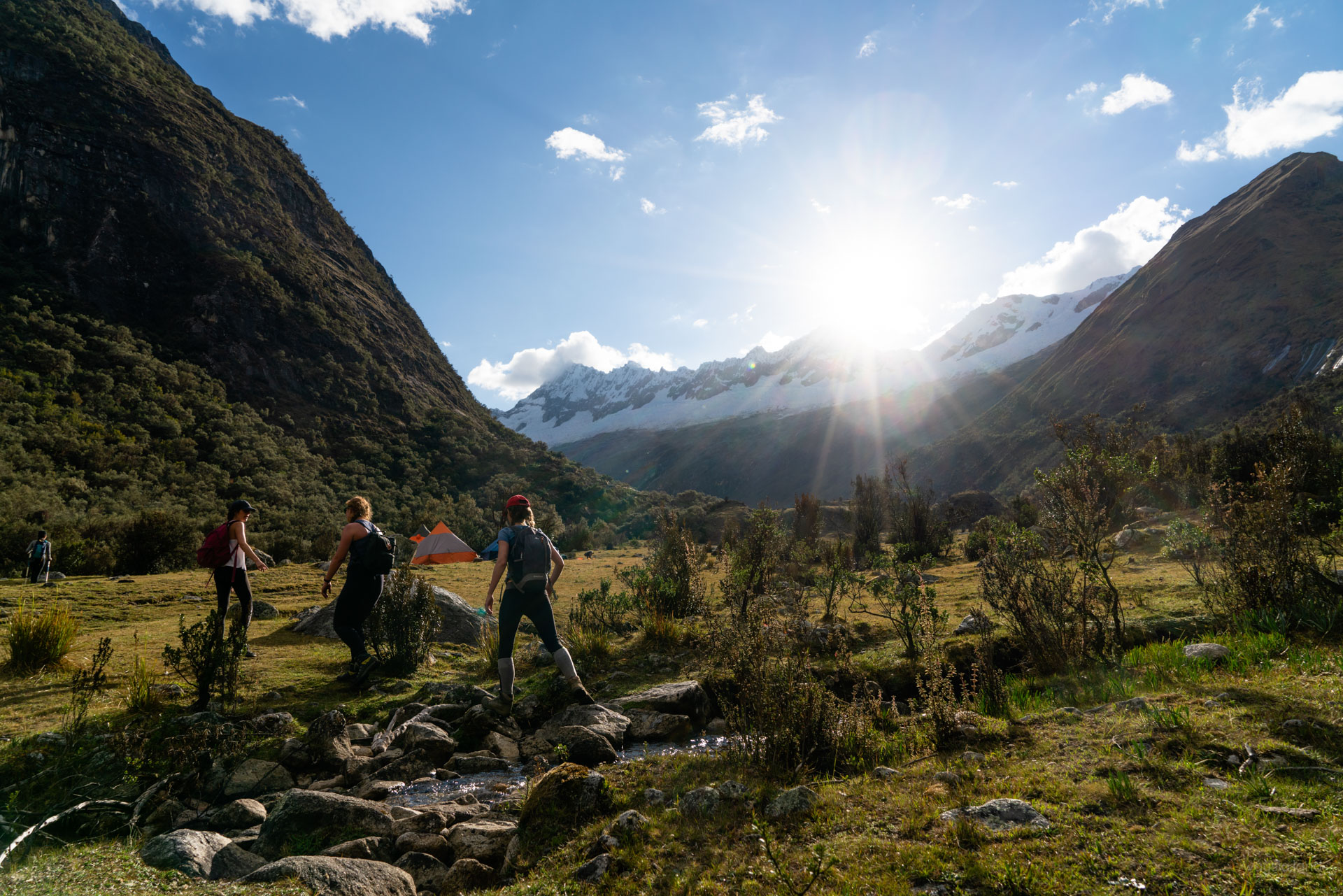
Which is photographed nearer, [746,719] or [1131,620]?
[746,719]

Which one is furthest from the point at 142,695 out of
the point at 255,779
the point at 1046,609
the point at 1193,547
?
the point at 1193,547

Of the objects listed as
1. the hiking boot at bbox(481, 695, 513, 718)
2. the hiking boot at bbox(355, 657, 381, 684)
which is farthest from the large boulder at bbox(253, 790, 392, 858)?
the hiking boot at bbox(355, 657, 381, 684)

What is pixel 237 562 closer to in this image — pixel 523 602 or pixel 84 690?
pixel 84 690

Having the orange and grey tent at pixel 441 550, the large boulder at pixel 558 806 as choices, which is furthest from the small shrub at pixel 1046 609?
the orange and grey tent at pixel 441 550

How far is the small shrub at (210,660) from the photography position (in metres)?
5.26

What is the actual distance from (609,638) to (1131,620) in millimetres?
6427

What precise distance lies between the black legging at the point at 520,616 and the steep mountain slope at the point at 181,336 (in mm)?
22591

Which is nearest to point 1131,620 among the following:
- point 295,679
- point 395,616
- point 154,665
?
point 395,616

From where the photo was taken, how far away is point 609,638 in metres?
8.42

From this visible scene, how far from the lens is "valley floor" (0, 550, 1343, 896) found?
7.82ft

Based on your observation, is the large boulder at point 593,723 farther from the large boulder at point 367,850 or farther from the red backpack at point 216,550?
the red backpack at point 216,550

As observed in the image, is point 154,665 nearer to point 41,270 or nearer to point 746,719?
point 746,719

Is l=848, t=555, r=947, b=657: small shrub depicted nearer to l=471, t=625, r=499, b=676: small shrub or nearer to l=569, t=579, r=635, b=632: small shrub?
l=569, t=579, r=635, b=632: small shrub

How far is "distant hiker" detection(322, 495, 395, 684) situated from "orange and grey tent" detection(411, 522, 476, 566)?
47.8ft
